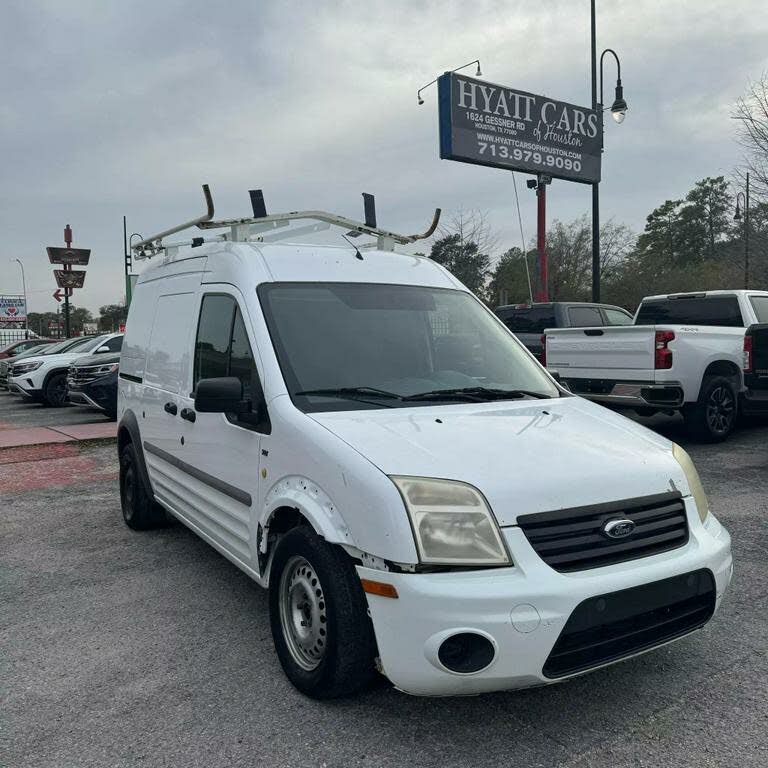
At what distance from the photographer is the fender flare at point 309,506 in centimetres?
274

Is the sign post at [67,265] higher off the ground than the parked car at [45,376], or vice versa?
the sign post at [67,265]

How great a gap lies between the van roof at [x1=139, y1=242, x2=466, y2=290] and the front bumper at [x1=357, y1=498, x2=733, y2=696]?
1.86 metres

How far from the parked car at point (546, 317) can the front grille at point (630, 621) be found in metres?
8.81

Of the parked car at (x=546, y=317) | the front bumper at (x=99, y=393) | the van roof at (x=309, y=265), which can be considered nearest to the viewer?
the van roof at (x=309, y=265)

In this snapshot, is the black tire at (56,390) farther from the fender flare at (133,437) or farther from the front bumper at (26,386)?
the fender flare at (133,437)

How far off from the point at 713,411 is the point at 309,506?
7655 mm

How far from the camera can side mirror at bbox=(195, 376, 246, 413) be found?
3.29m

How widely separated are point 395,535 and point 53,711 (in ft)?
5.68

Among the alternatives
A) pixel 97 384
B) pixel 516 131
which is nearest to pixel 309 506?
pixel 97 384

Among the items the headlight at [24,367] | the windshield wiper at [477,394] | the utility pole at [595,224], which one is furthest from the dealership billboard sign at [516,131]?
the windshield wiper at [477,394]

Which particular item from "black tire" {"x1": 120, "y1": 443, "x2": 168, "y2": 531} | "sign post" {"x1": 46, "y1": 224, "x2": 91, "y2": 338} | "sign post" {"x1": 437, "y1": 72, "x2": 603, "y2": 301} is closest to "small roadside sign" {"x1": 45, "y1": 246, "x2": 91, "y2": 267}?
"sign post" {"x1": 46, "y1": 224, "x2": 91, "y2": 338}

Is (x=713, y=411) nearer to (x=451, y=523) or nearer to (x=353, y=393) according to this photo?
(x=353, y=393)

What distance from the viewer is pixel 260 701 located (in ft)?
9.97

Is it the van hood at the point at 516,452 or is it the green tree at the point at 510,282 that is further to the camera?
the green tree at the point at 510,282
